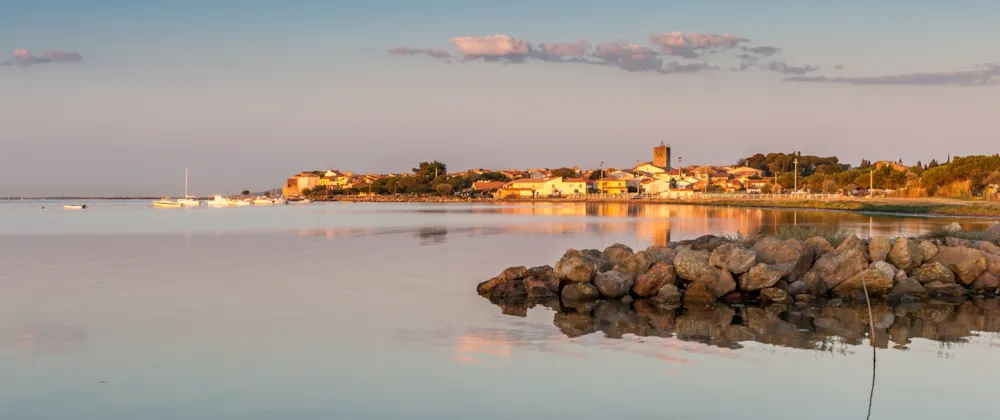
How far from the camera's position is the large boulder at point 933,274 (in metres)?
17.2

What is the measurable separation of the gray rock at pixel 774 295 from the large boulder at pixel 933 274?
10.3ft

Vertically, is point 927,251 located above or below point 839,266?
above

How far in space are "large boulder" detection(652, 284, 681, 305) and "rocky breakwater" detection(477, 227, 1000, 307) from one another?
2 cm

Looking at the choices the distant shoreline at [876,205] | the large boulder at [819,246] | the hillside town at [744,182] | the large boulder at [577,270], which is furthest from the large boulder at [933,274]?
the hillside town at [744,182]

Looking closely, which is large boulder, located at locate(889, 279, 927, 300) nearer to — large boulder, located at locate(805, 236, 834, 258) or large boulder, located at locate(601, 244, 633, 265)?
large boulder, located at locate(805, 236, 834, 258)

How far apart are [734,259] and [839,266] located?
215cm

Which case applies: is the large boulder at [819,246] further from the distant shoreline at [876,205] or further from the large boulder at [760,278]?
the distant shoreline at [876,205]

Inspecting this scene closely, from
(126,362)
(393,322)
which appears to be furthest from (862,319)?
(126,362)

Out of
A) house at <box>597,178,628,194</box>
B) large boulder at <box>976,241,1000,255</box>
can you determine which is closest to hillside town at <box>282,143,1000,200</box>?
house at <box>597,178,628,194</box>

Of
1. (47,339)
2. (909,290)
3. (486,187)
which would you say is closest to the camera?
(47,339)

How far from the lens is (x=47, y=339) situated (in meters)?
12.9

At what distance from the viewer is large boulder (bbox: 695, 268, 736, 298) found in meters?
16.1

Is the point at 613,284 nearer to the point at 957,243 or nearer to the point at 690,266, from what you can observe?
the point at 690,266

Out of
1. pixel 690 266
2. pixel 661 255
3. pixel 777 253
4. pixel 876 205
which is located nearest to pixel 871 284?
pixel 777 253
